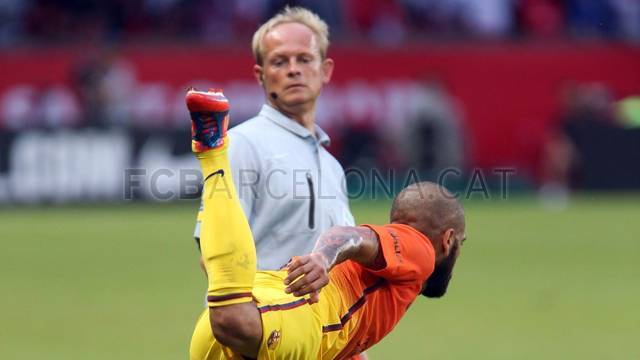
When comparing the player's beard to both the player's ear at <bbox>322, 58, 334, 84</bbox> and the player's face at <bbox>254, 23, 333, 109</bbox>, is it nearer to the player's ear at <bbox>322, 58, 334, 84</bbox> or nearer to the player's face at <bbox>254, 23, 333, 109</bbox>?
the player's face at <bbox>254, 23, 333, 109</bbox>

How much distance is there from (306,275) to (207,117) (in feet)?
2.54

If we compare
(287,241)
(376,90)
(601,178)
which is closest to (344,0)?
(376,90)

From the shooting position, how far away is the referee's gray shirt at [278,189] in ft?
19.4

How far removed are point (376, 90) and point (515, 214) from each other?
3.95 meters

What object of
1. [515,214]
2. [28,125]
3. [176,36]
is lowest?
[515,214]

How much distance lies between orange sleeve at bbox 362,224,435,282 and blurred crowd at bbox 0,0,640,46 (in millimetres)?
16332

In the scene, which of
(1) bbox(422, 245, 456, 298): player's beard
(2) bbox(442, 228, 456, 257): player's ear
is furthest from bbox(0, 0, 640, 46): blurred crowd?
(2) bbox(442, 228, 456, 257): player's ear

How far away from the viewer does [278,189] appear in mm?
5953

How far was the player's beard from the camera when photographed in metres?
5.86

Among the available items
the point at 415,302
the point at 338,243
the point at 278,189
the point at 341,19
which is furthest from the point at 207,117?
the point at 341,19

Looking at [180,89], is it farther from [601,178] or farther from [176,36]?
[601,178]

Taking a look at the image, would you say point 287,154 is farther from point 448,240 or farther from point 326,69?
point 448,240

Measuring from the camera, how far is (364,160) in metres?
20.3

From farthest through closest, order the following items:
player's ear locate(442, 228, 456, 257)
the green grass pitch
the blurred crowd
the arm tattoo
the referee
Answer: the blurred crowd, the green grass pitch, the referee, player's ear locate(442, 228, 456, 257), the arm tattoo
